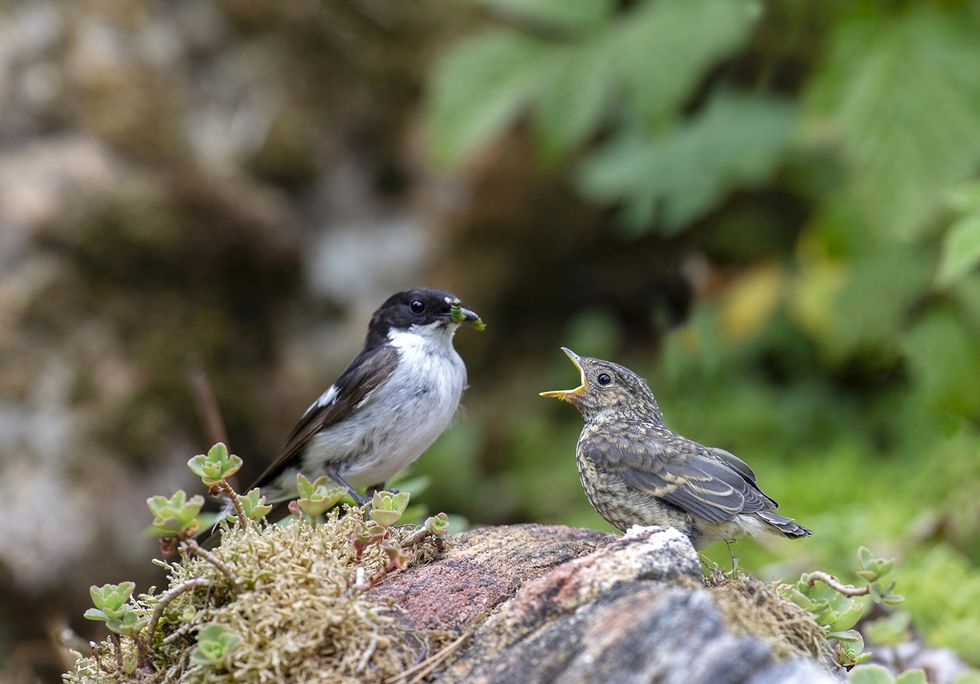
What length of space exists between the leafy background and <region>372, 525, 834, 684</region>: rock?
7.52 ft

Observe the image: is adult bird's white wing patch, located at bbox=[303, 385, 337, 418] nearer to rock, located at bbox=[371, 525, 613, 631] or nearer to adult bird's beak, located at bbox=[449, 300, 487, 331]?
adult bird's beak, located at bbox=[449, 300, 487, 331]

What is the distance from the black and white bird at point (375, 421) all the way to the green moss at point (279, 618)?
1.54 meters

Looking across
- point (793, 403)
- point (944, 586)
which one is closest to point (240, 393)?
point (793, 403)

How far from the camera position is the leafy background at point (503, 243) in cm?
590

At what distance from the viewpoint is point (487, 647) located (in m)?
2.75

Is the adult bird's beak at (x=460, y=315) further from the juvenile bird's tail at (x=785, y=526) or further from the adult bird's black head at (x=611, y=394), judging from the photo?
the juvenile bird's tail at (x=785, y=526)

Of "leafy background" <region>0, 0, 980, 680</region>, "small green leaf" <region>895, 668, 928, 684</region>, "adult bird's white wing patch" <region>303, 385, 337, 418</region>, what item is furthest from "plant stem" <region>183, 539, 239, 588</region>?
"leafy background" <region>0, 0, 980, 680</region>

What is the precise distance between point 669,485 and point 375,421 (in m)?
1.67

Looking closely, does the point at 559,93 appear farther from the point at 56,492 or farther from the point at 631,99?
the point at 56,492

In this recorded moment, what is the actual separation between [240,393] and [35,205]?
5.72ft

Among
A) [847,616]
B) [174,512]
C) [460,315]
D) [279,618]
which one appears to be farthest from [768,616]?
[460,315]

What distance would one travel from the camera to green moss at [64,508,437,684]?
2.71m

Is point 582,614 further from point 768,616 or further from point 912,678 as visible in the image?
point 912,678

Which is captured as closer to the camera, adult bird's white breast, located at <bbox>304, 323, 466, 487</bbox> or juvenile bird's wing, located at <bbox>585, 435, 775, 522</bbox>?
juvenile bird's wing, located at <bbox>585, 435, 775, 522</bbox>
